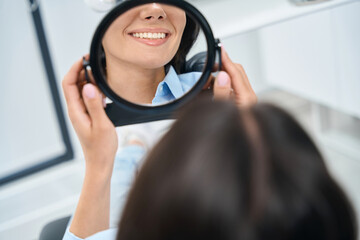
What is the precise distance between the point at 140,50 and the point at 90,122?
177 millimetres

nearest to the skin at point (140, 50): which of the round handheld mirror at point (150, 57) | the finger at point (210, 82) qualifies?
the round handheld mirror at point (150, 57)

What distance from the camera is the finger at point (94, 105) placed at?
2.18 ft

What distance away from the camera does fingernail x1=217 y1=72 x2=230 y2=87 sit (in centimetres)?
69

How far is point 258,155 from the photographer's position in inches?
14.3

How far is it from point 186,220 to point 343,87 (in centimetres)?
154

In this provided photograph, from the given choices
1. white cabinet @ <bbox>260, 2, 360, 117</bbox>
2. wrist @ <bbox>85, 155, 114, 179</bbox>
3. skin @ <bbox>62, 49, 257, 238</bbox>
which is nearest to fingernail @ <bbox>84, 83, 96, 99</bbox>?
skin @ <bbox>62, 49, 257, 238</bbox>

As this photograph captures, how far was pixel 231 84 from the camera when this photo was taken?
2.39 feet

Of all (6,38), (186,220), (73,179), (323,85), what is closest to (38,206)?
(73,179)

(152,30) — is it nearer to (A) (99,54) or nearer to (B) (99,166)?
(A) (99,54)

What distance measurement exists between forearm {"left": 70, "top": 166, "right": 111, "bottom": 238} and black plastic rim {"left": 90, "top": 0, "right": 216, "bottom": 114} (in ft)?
0.40

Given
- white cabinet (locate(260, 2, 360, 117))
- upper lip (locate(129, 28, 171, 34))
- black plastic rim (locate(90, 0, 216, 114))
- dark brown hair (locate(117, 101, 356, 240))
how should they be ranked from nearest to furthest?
dark brown hair (locate(117, 101, 356, 240)) → black plastic rim (locate(90, 0, 216, 114)) → upper lip (locate(129, 28, 171, 34)) → white cabinet (locate(260, 2, 360, 117))

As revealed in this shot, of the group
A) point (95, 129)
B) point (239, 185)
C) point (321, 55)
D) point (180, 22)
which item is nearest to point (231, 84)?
point (180, 22)

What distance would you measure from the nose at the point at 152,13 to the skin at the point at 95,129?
0.40ft

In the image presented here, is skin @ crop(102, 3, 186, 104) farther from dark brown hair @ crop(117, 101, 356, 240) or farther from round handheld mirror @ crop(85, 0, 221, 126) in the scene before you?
dark brown hair @ crop(117, 101, 356, 240)
